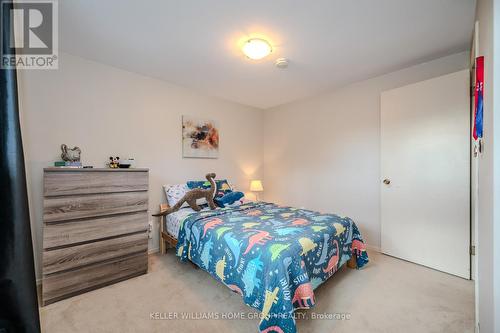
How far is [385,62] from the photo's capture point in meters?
2.43

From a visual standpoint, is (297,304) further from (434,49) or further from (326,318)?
(434,49)

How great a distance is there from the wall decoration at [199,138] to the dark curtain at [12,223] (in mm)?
2169

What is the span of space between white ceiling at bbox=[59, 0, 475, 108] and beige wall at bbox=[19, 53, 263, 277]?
0.84ft

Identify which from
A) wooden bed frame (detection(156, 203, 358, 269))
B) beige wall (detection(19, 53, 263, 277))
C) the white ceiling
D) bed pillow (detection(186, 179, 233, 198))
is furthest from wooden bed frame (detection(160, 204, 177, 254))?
the white ceiling

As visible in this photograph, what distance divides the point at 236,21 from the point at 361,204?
2747mm

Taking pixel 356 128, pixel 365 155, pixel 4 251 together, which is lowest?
pixel 4 251

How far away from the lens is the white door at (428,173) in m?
2.16

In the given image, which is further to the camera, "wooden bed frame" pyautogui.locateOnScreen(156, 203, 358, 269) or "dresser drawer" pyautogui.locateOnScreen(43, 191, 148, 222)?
"wooden bed frame" pyautogui.locateOnScreen(156, 203, 358, 269)

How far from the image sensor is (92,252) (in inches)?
75.8

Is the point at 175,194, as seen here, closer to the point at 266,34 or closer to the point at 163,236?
the point at 163,236

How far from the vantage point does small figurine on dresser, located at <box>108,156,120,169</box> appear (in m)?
2.35

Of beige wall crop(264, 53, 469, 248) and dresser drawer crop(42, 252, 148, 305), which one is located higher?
beige wall crop(264, 53, 469, 248)

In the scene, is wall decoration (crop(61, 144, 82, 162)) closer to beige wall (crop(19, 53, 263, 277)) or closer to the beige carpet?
beige wall (crop(19, 53, 263, 277))

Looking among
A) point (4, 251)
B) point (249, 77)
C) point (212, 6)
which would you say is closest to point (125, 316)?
point (4, 251)
